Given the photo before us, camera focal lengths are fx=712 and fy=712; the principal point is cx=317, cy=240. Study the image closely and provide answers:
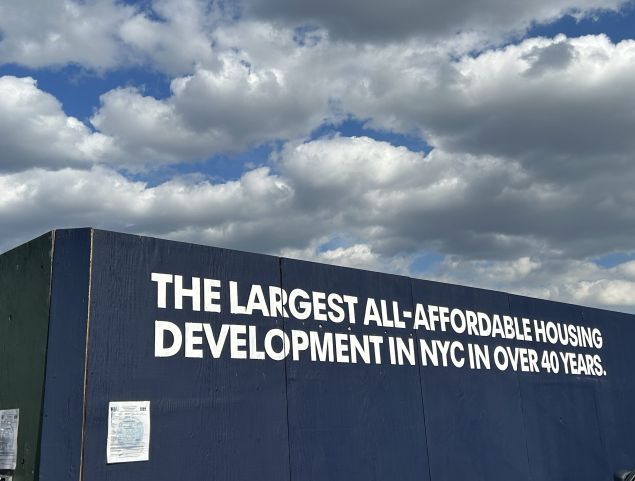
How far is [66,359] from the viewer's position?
679cm

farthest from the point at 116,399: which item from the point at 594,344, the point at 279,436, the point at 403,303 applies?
the point at 594,344

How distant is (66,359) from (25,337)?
2.64ft

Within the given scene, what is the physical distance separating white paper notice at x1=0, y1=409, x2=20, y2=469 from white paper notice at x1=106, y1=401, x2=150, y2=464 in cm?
105

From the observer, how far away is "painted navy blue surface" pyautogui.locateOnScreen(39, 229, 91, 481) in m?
6.55

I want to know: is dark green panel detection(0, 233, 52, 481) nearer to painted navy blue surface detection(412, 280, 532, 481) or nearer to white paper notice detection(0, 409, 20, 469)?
white paper notice detection(0, 409, 20, 469)

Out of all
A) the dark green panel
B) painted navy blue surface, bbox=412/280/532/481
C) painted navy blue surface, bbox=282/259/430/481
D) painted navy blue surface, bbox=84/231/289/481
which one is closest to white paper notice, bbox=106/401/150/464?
painted navy blue surface, bbox=84/231/289/481

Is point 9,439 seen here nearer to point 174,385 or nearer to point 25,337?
point 25,337

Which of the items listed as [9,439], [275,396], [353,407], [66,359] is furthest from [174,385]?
[353,407]

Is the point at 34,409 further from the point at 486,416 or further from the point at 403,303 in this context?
the point at 486,416

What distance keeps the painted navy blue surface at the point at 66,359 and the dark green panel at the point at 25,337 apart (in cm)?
12

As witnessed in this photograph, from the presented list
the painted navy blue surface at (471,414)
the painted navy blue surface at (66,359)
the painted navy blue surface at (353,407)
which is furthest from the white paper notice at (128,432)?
the painted navy blue surface at (471,414)

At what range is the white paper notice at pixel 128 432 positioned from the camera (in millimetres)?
6770

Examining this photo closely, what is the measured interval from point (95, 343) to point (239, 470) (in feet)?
6.88

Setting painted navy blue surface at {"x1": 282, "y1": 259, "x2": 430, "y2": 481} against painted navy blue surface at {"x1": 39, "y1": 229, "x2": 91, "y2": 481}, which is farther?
painted navy blue surface at {"x1": 282, "y1": 259, "x2": 430, "y2": 481}
